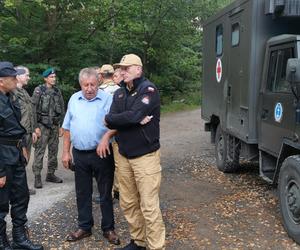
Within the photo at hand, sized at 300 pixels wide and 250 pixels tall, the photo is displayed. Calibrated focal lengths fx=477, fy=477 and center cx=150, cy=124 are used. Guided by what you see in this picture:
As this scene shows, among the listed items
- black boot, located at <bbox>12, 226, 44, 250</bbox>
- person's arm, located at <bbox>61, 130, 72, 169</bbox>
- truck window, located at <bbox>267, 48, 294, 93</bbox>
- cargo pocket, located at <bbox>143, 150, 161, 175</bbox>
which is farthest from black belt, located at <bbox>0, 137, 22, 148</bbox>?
truck window, located at <bbox>267, 48, 294, 93</bbox>

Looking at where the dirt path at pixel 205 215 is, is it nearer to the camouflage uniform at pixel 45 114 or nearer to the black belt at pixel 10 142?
the camouflage uniform at pixel 45 114

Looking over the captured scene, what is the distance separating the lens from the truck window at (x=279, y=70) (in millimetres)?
5592

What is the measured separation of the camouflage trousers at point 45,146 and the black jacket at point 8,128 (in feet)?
9.02

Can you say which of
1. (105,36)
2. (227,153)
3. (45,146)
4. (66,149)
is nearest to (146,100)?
(66,149)

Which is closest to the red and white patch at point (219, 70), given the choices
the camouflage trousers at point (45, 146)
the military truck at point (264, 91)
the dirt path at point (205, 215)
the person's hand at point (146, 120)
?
the military truck at point (264, 91)

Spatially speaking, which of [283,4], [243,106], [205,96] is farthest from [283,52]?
[205,96]

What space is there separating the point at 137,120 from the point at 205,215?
2209mm

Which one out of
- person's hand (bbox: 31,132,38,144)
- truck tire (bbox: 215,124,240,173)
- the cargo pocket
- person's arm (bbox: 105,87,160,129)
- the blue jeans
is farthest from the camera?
truck tire (bbox: 215,124,240,173)

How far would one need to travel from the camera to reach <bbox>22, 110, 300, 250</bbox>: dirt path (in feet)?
16.4

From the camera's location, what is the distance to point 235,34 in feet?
23.6

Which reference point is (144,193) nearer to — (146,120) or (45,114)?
(146,120)

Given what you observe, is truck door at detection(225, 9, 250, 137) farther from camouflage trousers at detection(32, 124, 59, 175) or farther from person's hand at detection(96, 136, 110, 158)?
camouflage trousers at detection(32, 124, 59, 175)

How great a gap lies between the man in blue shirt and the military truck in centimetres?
192

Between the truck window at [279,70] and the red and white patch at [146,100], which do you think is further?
the truck window at [279,70]
